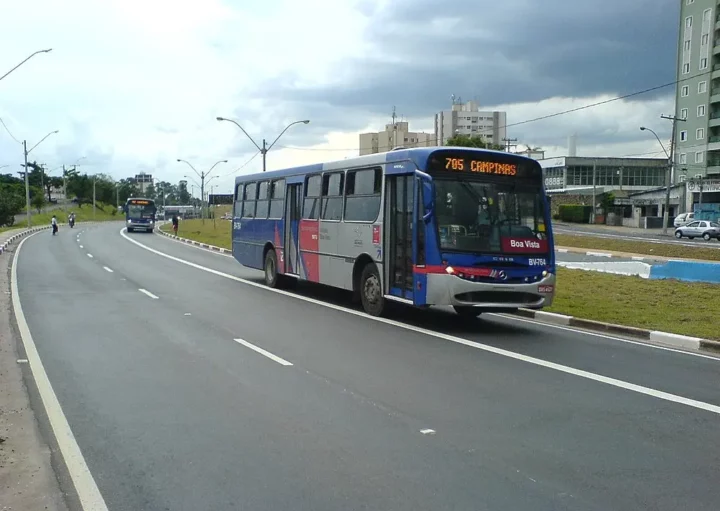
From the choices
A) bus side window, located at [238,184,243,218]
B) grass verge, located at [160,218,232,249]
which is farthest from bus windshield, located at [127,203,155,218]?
bus side window, located at [238,184,243,218]

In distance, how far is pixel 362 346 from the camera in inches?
440

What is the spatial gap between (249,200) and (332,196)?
6.37 metres

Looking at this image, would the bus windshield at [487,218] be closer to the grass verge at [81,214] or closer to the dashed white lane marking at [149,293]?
the dashed white lane marking at [149,293]

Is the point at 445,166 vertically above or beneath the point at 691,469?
above

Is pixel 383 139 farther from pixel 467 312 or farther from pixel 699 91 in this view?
pixel 467 312

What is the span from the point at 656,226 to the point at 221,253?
52017mm

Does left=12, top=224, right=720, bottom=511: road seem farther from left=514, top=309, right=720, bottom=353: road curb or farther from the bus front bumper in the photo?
left=514, top=309, right=720, bottom=353: road curb

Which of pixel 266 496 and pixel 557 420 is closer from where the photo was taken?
pixel 266 496

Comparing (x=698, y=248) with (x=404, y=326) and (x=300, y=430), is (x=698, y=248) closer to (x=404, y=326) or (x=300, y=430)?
(x=404, y=326)

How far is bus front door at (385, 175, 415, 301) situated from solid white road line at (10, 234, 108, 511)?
20.1 ft

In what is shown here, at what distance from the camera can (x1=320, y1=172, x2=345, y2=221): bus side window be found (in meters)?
16.2

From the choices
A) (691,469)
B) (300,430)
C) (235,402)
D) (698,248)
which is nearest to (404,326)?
(235,402)

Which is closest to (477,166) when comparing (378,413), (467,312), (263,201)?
(467,312)

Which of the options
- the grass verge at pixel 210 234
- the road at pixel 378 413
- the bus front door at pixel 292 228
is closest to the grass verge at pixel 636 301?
the road at pixel 378 413
